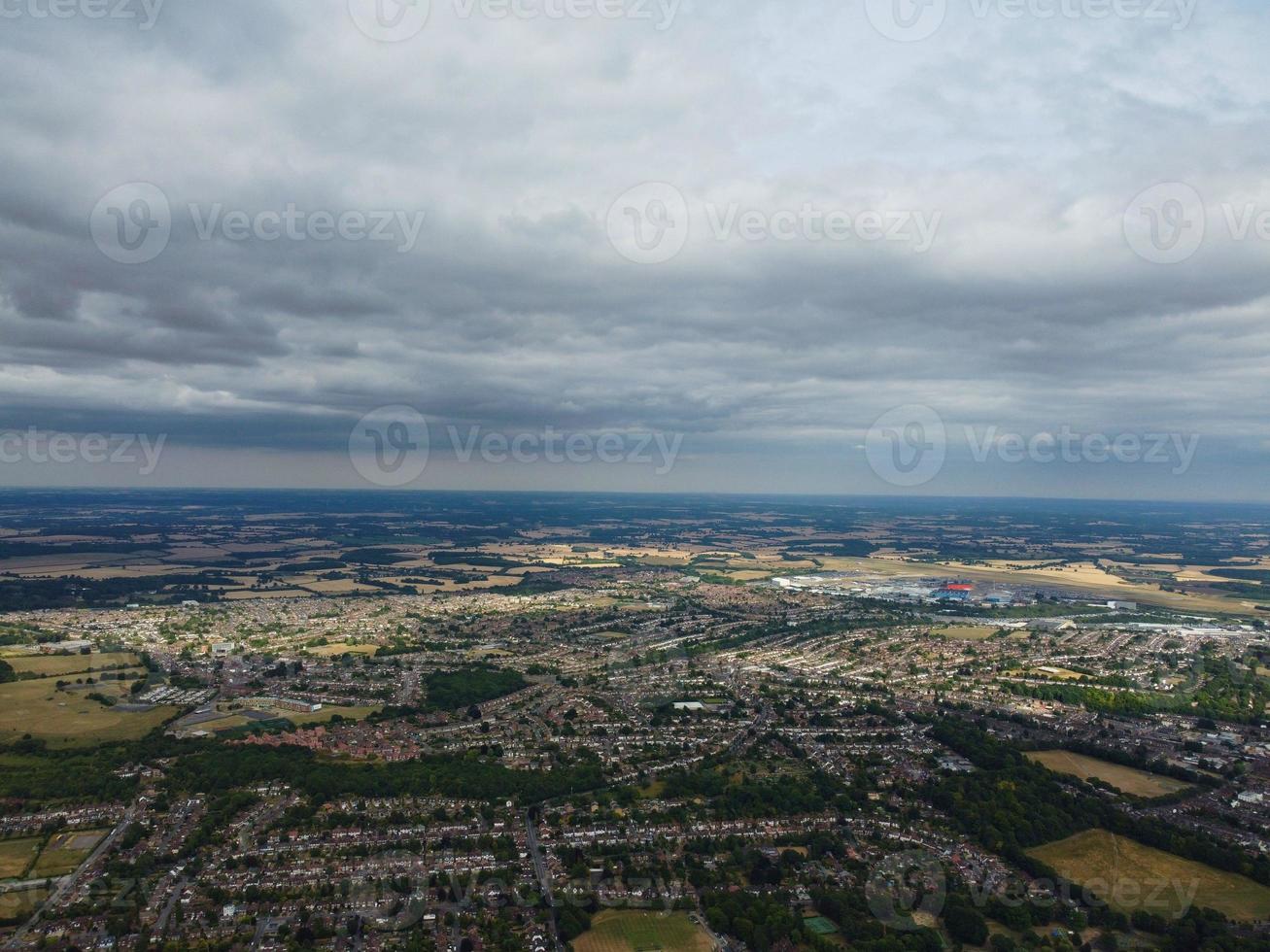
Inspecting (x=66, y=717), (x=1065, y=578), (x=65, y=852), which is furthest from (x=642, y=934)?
(x=1065, y=578)

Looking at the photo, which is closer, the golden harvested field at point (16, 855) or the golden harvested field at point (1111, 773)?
the golden harvested field at point (16, 855)

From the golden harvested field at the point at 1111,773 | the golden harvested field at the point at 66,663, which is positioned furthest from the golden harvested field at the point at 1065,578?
the golden harvested field at the point at 66,663

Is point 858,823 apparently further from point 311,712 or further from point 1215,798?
point 311,712

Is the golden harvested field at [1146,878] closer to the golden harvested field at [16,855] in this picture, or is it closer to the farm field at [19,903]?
the farm field at [19,903]

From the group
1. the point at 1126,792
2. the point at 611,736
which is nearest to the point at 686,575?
Answer: the point at 611,736

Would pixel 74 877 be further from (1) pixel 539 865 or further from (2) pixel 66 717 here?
(2) pixel 66 717
